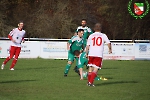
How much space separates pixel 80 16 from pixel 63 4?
258cm

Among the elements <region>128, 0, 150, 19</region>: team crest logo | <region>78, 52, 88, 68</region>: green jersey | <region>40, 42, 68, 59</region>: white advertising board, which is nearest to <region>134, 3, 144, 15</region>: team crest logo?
<region>128, 0, 150, 19</region>: team crest logo

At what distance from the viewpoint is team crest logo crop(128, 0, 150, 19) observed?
50688mm

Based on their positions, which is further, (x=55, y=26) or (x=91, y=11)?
(x=91, y=11)

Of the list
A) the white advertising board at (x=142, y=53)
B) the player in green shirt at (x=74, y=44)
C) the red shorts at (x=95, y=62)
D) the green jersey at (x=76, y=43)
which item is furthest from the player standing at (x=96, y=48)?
the white advertising board at (x=142, y=53)

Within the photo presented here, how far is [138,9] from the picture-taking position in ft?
168

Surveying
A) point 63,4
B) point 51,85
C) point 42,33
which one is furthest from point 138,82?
point 63,4

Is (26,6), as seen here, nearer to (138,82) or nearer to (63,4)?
(63,4)

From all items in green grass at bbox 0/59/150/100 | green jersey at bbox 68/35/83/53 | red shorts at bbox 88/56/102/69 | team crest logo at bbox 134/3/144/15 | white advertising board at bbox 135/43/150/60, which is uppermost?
team crest logo at bbox 134/3/144/15

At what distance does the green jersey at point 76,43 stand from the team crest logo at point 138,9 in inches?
1269

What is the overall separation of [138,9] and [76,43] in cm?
3352

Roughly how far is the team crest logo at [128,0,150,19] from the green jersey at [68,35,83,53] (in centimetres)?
3223

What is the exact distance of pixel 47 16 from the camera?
52281mm

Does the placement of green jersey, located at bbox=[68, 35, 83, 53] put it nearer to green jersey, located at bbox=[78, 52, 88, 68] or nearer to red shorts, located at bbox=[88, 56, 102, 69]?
green jersey, located at bbox=[78, 52, 88, 68]

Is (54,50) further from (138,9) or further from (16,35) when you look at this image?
(138,9)
